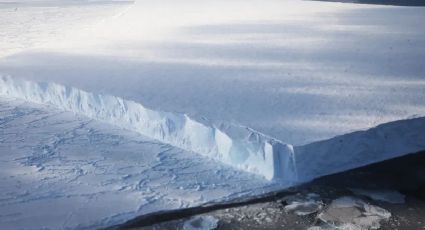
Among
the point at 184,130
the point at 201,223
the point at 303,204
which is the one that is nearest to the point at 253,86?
the point at 184,130

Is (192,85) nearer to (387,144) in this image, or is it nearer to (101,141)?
(101,141)

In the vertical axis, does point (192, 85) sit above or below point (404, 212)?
above

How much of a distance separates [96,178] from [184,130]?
1.26 ft

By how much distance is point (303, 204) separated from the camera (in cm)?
131

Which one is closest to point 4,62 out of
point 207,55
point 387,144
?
point 207,55

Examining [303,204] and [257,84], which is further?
[257,84]

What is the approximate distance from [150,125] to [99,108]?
33 centimetres

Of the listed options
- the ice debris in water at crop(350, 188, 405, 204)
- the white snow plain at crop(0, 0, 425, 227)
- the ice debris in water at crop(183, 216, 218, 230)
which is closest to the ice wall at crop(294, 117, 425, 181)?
the white snow plain at crop(0, 0, 425, 227)

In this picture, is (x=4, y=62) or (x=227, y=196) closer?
(x=227, y=196)

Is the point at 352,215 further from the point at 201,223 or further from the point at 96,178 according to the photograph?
the point at 96,178

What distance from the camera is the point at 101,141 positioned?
175cm

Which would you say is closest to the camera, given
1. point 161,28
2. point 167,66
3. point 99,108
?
point 99,108

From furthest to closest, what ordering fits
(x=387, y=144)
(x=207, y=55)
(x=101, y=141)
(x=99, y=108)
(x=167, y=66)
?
(x=207, y=55), (x=167, y=66), (x=99, y=108), (x=101, y=141), (x=387, y=144)

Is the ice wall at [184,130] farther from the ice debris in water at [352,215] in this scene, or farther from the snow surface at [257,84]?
the ice debris in water at [352,215]
